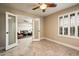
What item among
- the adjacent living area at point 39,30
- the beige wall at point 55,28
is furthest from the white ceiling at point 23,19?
the beige wall at point 55,28

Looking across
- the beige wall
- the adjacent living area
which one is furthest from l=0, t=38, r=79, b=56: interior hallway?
the beige wall

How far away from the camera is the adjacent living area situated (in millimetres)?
3520

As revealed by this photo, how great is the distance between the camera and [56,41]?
543cm

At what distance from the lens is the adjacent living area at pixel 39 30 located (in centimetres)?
352

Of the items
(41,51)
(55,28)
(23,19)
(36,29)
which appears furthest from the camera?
(23,19)

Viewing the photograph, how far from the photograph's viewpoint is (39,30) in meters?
6.63

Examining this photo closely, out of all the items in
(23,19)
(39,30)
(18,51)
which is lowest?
(18,51)

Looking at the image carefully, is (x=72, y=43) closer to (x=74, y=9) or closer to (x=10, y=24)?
(x=74, y=9)

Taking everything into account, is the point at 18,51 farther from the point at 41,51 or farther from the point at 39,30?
the point at 39,30

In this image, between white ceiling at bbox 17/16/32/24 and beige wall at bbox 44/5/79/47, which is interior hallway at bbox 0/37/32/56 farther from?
white ceiling at bbox 17/16/32/24

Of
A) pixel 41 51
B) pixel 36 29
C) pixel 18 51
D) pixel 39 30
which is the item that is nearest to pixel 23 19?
pixel 36 29

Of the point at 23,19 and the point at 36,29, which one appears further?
the point at 23,19

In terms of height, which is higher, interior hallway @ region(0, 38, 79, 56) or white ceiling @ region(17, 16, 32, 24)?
white ceiling @ region(17, 16, 32, 24)

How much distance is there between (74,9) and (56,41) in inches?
89.1
